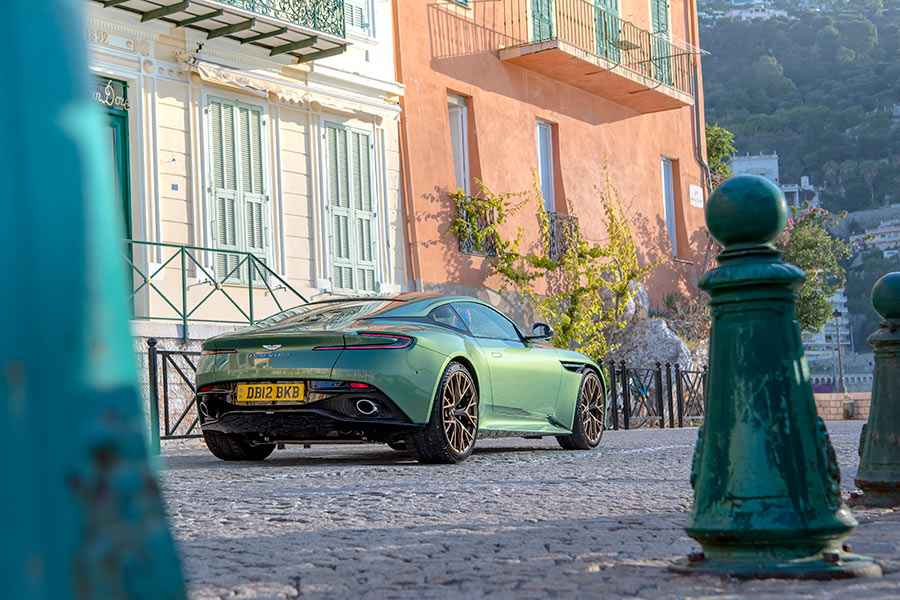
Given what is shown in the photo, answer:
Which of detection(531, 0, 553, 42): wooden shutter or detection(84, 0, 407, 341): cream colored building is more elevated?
detection(531, 0, 553, 42): wooden shutter

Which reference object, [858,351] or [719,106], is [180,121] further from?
[858,351]

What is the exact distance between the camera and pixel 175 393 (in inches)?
504

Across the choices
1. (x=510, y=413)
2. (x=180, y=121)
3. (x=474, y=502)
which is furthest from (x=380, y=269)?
(x=474, y=502)

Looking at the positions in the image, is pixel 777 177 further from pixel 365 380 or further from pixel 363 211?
pixel 365 380

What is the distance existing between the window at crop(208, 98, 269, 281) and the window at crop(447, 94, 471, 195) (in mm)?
4370

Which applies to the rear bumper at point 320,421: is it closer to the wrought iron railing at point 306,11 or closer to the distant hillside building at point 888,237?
the wrought iron railing at point 306,11

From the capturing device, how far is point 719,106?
10612 centimetres

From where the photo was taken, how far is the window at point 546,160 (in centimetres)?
2177

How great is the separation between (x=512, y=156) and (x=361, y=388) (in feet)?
42.0

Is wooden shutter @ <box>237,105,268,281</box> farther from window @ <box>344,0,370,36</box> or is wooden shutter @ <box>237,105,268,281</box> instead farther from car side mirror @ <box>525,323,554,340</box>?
car side mirror @ <box>525,323,554,340</box>

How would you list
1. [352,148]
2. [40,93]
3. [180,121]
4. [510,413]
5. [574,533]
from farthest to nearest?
1. [352,148]
2. [180,121]
3. [510,413]
4. [574,533]
5. [40,93]

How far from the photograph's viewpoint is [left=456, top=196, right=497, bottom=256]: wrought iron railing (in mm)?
19078

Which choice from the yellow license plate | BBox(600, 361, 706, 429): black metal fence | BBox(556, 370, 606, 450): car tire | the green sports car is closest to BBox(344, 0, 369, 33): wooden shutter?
BBox(600, 361, 706, 429): black metal fence

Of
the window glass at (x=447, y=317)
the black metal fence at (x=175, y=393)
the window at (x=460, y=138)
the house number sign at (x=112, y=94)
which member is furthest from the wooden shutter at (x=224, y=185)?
the window glass at (x=447, y=317)
